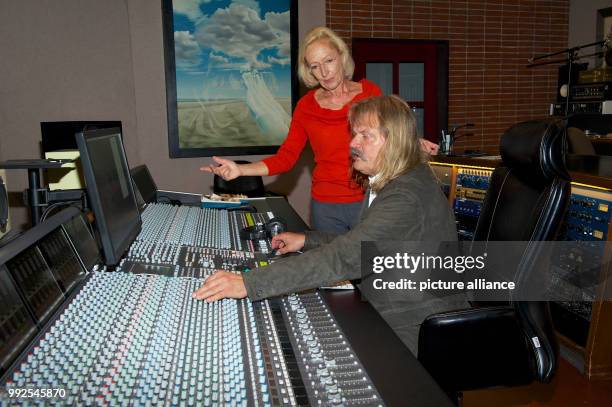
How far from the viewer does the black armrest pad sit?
1398mm

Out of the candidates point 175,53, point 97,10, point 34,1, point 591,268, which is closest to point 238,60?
point 175,53

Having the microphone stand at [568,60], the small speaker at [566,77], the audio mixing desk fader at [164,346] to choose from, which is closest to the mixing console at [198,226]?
the audio mixing desk fader at [164,346]

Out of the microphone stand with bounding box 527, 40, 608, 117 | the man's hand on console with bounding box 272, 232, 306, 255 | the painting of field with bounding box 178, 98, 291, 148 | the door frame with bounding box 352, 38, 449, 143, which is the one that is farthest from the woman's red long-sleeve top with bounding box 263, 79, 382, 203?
the microphone stand with bounding box 527, 40, 608, 117

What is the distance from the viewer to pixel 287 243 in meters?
1.76

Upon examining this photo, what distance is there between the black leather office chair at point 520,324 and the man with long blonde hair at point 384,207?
0.28ft

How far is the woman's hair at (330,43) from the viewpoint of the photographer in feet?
7.89

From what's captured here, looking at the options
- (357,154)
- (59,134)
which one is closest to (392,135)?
(357,154)

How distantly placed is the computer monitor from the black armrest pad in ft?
2.75

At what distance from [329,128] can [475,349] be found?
1.33 meters

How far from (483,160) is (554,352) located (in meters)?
1.72

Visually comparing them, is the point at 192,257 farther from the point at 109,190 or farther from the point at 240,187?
the point at 240,187

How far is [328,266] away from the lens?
1322 millimetres

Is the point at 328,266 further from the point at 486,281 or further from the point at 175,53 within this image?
the point at 175,53

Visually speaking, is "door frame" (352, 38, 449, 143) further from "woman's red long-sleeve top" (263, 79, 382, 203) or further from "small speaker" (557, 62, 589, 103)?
"woman's red long-sleeve top" (263, 79, 382, 203)
